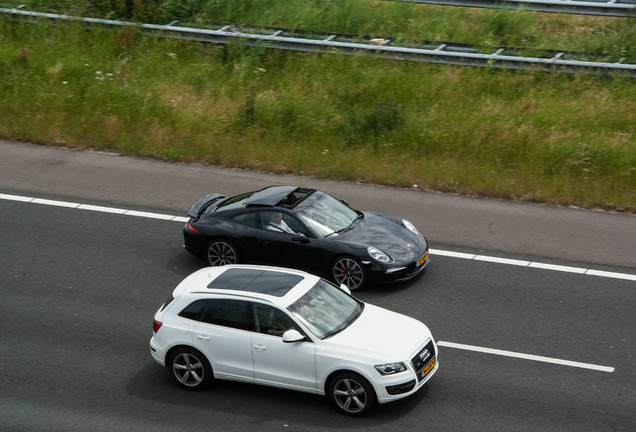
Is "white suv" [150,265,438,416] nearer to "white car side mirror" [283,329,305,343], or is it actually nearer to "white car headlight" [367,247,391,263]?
"white car side mirror" [283,329,305,343]

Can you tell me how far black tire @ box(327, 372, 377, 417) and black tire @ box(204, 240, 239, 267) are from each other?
4.27 m

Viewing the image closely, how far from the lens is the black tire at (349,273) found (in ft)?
44.2

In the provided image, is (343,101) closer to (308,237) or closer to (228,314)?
(308,237)

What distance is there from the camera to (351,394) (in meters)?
10.4

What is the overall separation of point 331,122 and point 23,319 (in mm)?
8892

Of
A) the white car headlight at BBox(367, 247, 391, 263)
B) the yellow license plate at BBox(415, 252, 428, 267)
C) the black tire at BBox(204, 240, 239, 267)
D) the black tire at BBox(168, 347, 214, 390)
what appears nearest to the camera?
the black tire at BBox(168, 347, 214, 390)

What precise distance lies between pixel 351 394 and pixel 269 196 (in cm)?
484

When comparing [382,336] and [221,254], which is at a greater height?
[382,336]

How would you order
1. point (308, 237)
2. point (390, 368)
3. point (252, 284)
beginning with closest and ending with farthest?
point (390, 368) < point (252, 284) < point (308, 237)

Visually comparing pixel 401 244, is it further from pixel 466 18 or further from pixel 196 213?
pixel 466 18

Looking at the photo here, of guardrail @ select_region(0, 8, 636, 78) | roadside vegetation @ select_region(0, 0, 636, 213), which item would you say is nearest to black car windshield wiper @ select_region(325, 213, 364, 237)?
roadside vegetation @ select_region(0, 0, 636, 213)

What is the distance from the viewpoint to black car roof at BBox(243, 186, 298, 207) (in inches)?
559

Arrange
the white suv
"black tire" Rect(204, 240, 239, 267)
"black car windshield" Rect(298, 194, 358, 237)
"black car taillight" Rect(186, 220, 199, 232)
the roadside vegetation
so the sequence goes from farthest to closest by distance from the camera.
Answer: the roadside vegetation
"black car taillight" Rect(186, 220, 199, 232)
"black tire" Rect(204, 240, 239, 267)
"black car windshield" Rect(298, 194, 358, 237)
the white suv

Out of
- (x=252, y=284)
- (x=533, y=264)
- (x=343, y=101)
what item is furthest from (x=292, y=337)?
(x=343, y=101)
